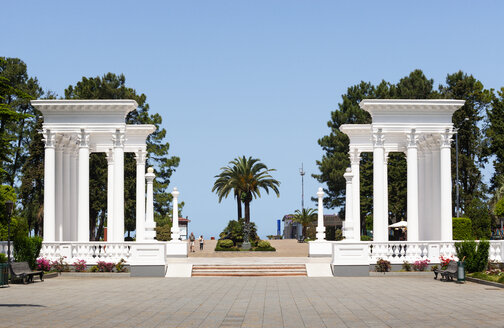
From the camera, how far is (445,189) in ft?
123

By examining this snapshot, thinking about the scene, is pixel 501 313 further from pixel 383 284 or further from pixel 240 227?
pixel 240 227

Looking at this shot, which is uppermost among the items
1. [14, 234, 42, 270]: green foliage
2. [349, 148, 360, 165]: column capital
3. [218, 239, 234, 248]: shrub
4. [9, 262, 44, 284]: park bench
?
[349, 148, 360, 165]: column capital

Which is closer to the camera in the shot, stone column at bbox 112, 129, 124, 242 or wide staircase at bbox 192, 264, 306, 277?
wide staircase at bbox 192, 264, 306, 277

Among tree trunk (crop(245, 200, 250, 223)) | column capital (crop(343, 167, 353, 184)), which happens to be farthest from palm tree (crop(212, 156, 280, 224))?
column capital (crop(343, 167, 353, 184))

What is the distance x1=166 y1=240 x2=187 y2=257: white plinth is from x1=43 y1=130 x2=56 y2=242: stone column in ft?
29.8

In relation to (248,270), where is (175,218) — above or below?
above

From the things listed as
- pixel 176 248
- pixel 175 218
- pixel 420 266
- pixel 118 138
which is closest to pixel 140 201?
pixel 175 218

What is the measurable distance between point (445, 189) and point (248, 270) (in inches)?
467

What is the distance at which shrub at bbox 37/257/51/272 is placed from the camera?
108 ft

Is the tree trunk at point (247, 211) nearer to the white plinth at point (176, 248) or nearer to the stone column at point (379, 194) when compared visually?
the white plinth at point (176, 248)

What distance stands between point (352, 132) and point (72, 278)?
816 inches

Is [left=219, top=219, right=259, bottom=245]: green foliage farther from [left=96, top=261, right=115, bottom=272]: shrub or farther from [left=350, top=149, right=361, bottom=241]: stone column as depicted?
[left=96, top=261, right=115, bottom=272]: shrub

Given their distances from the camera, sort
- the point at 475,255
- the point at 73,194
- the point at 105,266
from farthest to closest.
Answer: the point at 73,194
the point at 105,266
the point at 475,255

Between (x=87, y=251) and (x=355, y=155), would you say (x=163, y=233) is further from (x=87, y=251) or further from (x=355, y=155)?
(x=87, y=251)
